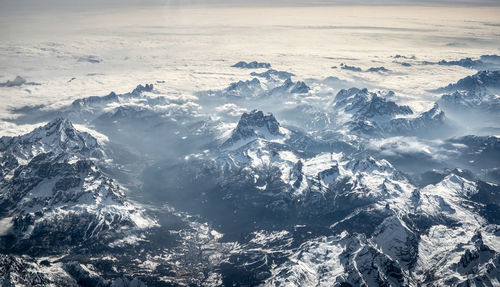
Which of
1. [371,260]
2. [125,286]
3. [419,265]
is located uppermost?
[371,260]

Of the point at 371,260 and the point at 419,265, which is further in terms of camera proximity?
the point at 419,265

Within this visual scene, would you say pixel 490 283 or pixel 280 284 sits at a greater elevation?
pixel 490 283

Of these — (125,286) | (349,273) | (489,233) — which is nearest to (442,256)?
(489,233)

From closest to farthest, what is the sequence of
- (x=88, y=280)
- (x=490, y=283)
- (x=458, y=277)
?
(x=490, y=283)
(x=458, y=277)
(x=88, y=280)

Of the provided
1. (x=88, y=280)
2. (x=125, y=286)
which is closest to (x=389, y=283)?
(x=125, y=286)

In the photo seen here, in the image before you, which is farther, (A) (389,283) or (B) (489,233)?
(B) (489,233)

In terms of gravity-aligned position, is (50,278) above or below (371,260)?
below

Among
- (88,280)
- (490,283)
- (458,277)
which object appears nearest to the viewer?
(490,283)

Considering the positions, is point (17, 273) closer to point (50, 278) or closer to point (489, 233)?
point (50, 278)

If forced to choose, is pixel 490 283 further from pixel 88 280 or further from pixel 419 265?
pixel 88 280
